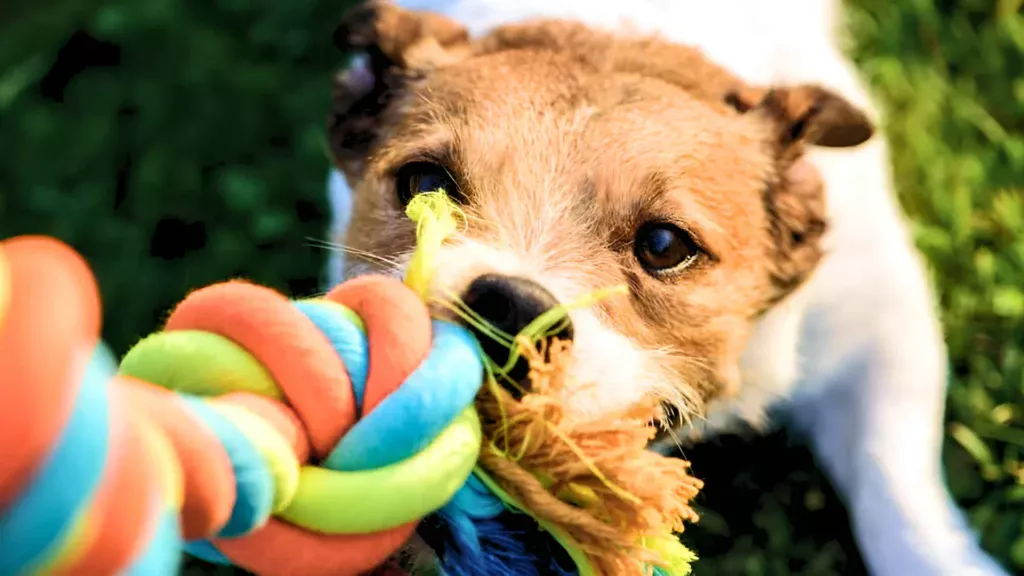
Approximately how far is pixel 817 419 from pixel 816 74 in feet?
3.29

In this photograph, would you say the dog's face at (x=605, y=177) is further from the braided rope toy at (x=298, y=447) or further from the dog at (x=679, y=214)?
the braided rope toy at (x=298, y=447)

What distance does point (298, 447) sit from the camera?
119 cm

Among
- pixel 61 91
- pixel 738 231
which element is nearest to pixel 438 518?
pixel 738 231

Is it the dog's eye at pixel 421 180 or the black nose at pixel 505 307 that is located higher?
the black nose at pixel 505 307

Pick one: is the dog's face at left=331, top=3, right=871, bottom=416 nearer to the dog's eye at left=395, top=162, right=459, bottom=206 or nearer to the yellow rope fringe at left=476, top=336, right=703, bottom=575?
the dog's eye at left=395, top=162, right=459, bottom=206

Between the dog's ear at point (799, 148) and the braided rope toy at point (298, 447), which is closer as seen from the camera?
the braided rope toy at point (298, 447)

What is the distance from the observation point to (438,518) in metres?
1.48

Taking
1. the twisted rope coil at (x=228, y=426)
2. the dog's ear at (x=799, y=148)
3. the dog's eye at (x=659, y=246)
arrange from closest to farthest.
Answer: the twisted rope coil at (x=228, y=426), the dog's eye at (x=659, y=246), the dog's ear at (x=799, y=148)

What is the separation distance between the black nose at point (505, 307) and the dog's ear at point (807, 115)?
1070 mm

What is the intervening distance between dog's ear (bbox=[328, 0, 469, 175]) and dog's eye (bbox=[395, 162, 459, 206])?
12.5 inches

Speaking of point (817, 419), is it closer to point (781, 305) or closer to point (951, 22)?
point (781, 305)

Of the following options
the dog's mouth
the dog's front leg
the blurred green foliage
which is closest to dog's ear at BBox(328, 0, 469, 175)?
the blurred green foliage

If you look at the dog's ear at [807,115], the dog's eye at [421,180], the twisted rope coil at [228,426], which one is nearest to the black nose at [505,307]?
the twisted rope coil at [228,426]

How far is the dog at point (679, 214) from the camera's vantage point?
1967 mm
